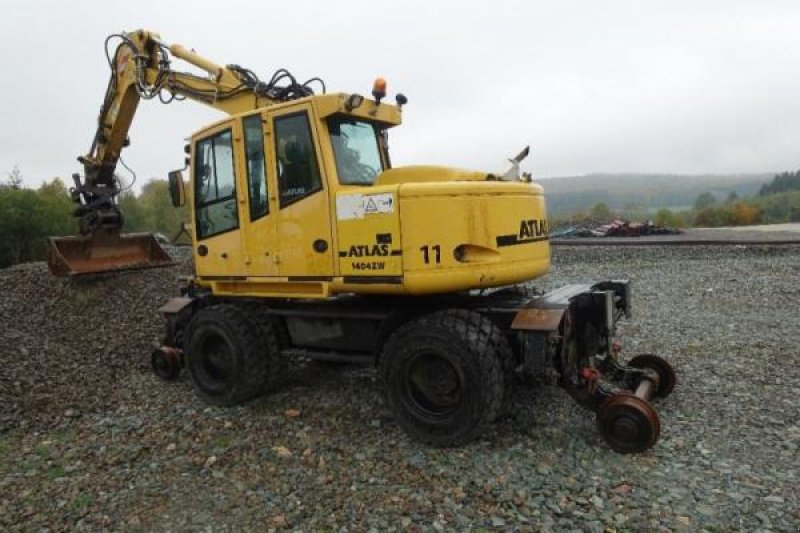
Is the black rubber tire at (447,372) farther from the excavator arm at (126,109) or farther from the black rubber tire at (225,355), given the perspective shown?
the excavator arm at (126,109)

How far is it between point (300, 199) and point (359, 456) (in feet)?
7.61

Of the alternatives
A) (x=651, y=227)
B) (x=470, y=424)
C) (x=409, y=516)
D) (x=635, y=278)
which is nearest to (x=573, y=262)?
(x=635, y=278)

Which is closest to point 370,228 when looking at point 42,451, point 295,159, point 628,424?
point 295,159

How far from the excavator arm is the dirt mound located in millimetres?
452

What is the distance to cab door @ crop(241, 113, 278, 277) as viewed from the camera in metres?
5.55

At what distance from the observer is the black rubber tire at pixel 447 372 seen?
15.2ft

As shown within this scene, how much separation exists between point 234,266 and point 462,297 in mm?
2367

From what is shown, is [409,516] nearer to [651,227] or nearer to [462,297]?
[462,297]

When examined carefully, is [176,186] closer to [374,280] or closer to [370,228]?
[370,228]

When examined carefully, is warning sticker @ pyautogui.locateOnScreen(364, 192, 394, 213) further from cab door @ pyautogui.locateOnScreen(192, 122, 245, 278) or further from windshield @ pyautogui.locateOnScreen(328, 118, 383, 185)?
cab door @ pyautogui.locateOnScreen(192, 122, 245, 278)

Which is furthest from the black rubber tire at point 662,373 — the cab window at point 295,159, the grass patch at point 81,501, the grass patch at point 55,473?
the grass patch at point 55,473

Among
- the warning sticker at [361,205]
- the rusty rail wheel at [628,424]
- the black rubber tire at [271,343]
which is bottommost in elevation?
the rusty rail wheel at [628,424]

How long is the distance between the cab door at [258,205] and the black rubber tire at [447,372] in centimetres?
153

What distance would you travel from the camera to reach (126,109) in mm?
8734
